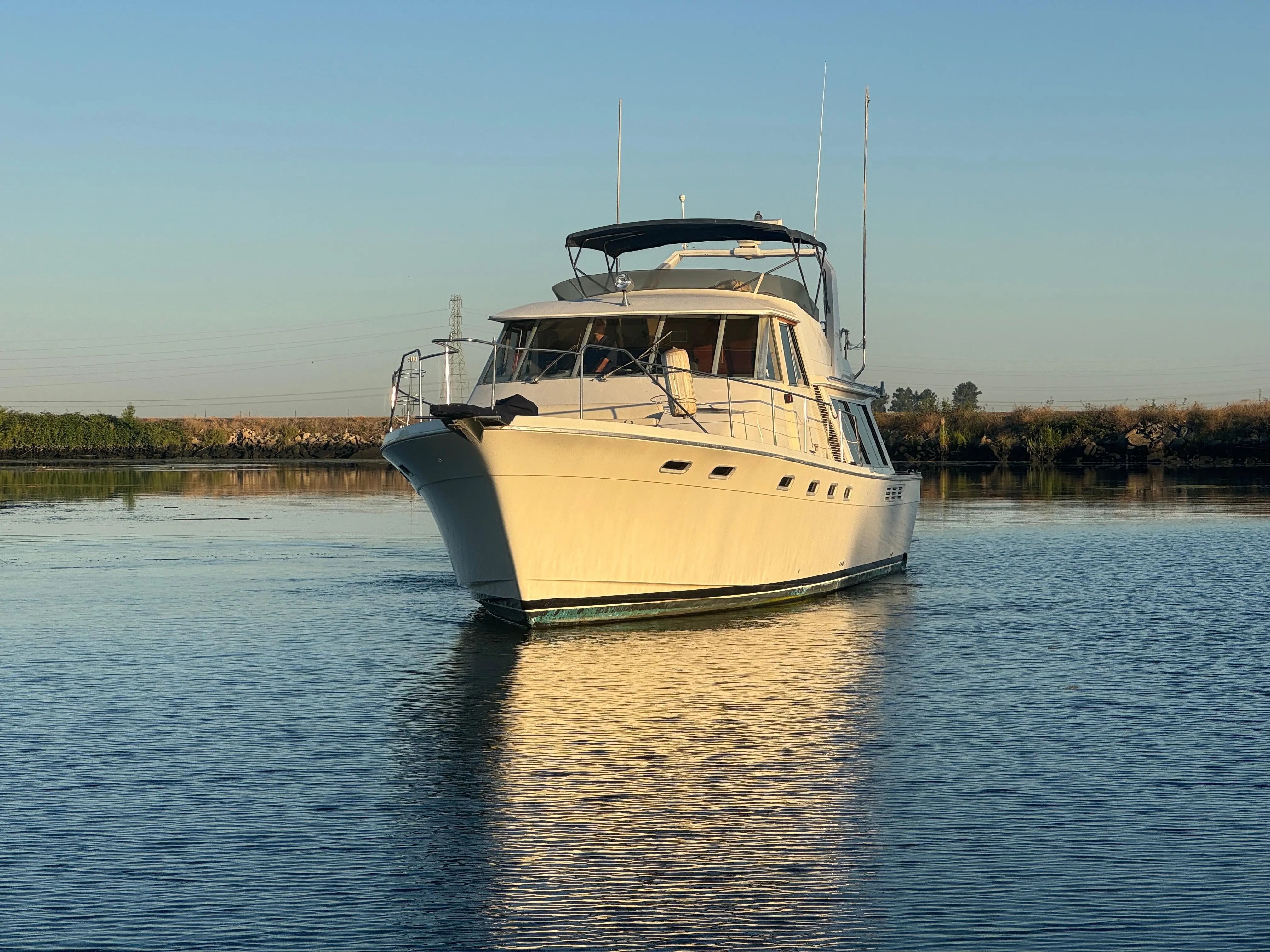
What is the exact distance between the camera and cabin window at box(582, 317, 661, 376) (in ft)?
55.0

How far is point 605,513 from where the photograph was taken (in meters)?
14.0

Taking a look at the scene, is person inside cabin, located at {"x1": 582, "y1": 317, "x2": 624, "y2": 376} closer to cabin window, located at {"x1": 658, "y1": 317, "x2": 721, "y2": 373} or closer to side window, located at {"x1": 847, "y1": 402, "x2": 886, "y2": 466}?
cabin window, located at {"x1": 658, "y1": 317, "x2": 721, "y2": 373}

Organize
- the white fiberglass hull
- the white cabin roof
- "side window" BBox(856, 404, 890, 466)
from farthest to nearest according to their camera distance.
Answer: "side window" BBox(856, 404, 890, 466) < the white cabin roof < the white fiberglass hull

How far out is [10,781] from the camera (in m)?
8.20

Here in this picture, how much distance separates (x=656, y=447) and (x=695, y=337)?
362 centimetres

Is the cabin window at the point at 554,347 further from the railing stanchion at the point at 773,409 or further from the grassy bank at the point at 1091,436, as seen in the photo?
the grassy bank at the point at 1091,436

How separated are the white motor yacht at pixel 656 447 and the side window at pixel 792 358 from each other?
0.08 feet

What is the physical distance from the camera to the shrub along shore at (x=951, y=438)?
6762cm

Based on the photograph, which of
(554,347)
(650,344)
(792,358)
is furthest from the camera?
(792,358)

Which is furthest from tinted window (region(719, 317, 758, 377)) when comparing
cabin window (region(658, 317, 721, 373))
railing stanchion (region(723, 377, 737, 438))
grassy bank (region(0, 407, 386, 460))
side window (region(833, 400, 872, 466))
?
grassy bank (region(0, 407, 386, 460))

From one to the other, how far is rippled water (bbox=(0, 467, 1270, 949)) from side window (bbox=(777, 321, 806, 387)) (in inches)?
114

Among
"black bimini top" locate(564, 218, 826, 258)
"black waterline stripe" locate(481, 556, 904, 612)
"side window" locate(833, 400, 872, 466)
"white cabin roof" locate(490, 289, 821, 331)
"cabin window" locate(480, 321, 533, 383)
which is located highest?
"black bimini top" locate(564, 218, 826, 258)

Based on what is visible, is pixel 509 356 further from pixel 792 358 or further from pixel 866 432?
pixel 866 432

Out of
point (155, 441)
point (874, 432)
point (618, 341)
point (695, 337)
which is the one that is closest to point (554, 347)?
point (618, 341)
